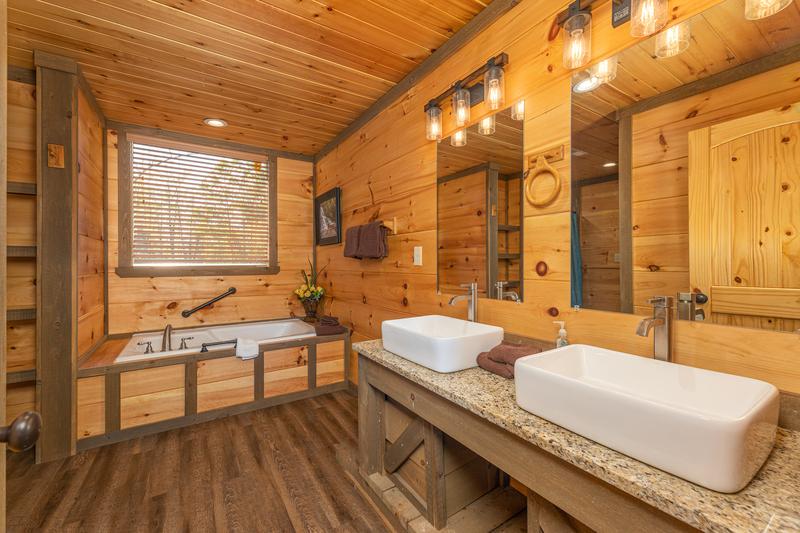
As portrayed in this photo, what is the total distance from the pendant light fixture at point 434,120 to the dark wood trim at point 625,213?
3.23ft

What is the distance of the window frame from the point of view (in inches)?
120

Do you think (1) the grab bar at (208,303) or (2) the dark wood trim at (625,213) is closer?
(2) the dark wood trim at (625,213)

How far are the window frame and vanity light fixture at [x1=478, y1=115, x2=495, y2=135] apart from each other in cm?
261

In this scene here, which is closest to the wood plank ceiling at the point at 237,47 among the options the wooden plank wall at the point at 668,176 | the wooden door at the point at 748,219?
the wooden plank wall at the point at 668,176

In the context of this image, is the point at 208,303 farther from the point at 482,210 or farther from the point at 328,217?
the point at 482,210

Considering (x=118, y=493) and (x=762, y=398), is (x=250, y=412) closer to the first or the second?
(x=118, y=493)

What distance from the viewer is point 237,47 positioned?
202cm

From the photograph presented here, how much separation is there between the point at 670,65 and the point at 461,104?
91 centimetres

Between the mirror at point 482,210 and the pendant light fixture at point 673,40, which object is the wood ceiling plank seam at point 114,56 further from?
the pendant light fixture at point 673,40

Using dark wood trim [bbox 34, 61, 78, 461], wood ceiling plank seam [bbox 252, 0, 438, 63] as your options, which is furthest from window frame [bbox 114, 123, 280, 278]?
wood ceiling plank seam [bbox 252, 0, 438, 63]

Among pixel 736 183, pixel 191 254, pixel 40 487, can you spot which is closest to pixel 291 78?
pixel 191 254

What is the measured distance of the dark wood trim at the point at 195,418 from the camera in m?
2.27

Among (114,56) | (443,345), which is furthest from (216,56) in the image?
(443,345)

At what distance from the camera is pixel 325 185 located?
368cm
